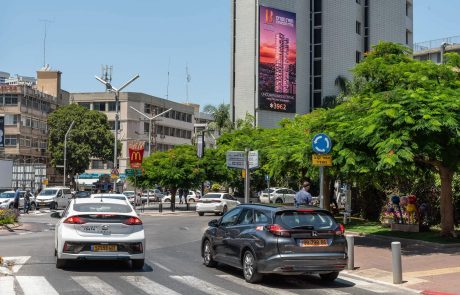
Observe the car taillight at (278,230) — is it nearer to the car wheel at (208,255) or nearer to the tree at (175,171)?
the car wheel at (208,255)

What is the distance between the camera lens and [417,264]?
49.3 ft

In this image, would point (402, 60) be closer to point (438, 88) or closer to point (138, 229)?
point (438, 88)

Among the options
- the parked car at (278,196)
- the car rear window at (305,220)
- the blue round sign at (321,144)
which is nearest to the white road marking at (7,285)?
the car rear window at (305,220)

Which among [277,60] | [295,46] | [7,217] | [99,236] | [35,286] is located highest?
[295,46]

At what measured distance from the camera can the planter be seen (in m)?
21.6

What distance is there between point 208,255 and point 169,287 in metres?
3.18

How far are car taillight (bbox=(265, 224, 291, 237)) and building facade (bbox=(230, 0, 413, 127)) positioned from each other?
5706 centimetres

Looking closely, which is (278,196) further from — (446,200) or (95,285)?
(95,285)

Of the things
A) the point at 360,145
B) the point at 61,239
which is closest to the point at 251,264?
the point at 61,239

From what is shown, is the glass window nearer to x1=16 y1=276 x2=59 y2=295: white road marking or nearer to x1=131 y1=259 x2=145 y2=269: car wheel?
x1=131 y1=259 x2=145 y2=269: car wheel

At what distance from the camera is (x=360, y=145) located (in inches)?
716

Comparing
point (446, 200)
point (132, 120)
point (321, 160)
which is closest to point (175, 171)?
point (446, 200)

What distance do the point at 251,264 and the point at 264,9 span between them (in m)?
59.5

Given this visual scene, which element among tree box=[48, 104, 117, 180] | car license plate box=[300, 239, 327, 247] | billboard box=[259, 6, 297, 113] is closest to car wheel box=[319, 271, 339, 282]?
car license plate box=[300, 239, 327, 247]
